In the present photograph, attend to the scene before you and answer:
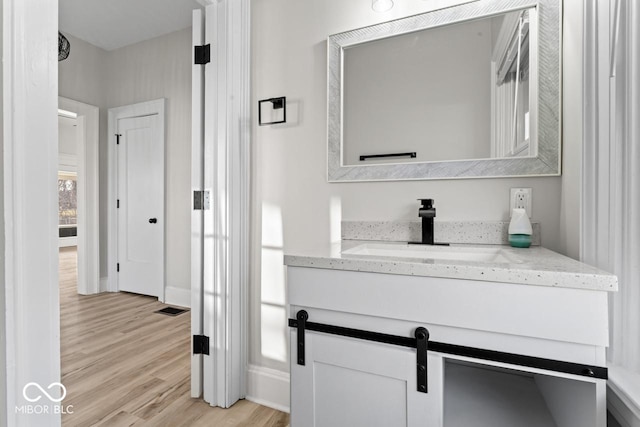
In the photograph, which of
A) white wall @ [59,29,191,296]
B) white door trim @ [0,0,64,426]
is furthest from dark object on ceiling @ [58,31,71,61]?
white door trim @ [0,0,64,426]

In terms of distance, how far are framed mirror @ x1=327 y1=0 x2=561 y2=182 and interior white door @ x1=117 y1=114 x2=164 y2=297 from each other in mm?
2640

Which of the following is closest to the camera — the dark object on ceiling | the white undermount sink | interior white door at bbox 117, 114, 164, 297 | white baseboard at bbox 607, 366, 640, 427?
white baseboard at bbox 607, 366, 640, 427

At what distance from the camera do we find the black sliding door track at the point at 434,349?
0.75 m

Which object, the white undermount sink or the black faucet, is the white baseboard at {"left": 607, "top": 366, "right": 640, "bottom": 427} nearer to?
the white undermount sink

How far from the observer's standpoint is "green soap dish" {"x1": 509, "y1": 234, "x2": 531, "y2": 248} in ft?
3.92

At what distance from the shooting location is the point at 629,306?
0.77m

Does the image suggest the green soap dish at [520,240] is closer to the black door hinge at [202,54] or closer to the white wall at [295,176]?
the white wall at [295,176]

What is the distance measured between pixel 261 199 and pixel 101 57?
11.4ft

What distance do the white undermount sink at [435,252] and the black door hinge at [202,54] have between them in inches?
50.0

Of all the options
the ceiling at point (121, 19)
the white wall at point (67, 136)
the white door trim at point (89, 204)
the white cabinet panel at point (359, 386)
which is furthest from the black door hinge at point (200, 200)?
the white wall at point (67, 136)

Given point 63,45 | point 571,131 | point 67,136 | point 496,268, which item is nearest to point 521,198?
point 571,131

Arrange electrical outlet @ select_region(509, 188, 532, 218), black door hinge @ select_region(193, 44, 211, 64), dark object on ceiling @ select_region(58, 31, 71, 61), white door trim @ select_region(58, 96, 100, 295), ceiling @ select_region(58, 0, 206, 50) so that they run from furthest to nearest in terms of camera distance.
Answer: white door trim @ select_region(58, 96, 100, 295) < ceiling @ select_region(58, 0, 206, 50) < dark object on ceiling @ select_region(58, 31, 71, 61) < black door hinge @ select_region(193, 44, 211, 64) < electrical outlet @ select_region(509, 188, 532, 218)

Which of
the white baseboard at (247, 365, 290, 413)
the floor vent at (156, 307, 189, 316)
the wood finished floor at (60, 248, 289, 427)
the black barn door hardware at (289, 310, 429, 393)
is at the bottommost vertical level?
the wood finished floor at (60, 248, 289, 427)

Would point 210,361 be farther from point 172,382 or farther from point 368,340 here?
point 368,340
